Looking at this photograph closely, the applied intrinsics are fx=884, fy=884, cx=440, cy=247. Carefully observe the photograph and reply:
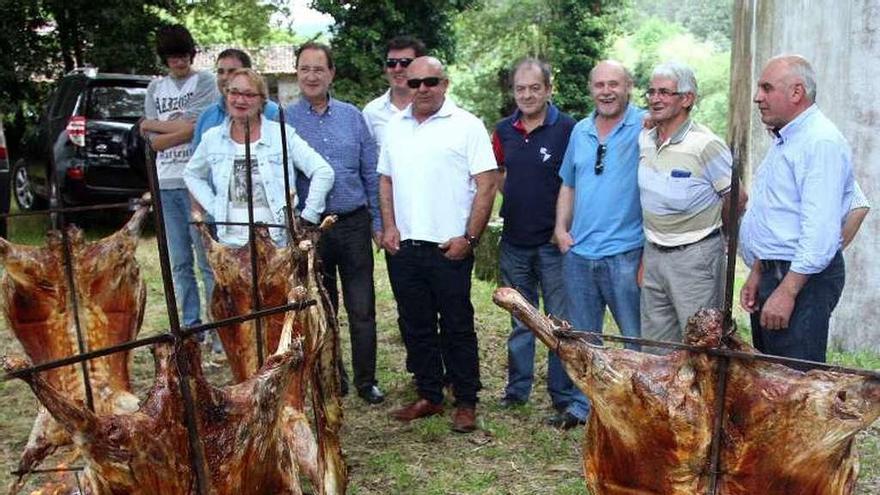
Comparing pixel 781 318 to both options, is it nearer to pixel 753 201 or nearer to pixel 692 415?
pixel 753 201

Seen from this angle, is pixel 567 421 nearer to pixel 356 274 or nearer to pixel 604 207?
pixel 604 207

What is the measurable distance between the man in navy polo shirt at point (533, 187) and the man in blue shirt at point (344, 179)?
83 centimetres

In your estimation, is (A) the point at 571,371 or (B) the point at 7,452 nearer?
(A) the point at 571,371

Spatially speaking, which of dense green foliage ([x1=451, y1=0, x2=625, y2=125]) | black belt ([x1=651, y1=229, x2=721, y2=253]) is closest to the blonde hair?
black belt ([x1=651, y1=229, x2=721, y2=253])

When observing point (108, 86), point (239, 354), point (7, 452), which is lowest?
point (7, 452)

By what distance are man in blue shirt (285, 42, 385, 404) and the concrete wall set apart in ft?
10.9

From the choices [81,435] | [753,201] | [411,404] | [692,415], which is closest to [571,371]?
[692,415]

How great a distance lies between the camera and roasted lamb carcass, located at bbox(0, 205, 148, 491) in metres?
4.18

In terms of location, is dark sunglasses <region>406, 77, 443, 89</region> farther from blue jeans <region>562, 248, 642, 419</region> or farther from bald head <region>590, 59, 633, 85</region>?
blue jeans <region>562, 248, 642, 419</region>

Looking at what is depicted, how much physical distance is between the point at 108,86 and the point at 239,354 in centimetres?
773

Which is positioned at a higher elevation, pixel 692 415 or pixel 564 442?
pixel 692 415

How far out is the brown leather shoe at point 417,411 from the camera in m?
5.35

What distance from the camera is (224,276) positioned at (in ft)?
14.3

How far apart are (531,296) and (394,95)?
160 centimetres
